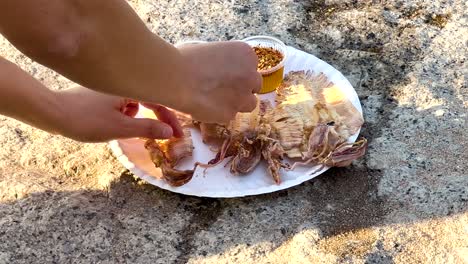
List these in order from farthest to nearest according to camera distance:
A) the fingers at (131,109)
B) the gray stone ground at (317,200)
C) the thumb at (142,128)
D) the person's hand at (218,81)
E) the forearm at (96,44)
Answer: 1. the fingers at (131,109)
2. the thumb at (142,128)
3. the gray stone ground at (317,200)
4. the person's hand at (218,81)
5. the forearm at (96,44)

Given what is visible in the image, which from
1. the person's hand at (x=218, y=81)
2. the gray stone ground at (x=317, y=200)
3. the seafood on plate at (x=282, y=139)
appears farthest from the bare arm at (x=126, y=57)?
the gray stone ground at (x=317, y=200)

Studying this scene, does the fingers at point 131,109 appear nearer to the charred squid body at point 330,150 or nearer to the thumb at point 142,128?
the thumb at point 142,128

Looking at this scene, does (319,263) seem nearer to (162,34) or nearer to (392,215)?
(392,215)

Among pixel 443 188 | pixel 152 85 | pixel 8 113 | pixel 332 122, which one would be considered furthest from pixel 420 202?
pixel 8 113

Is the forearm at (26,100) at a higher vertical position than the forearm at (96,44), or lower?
lower

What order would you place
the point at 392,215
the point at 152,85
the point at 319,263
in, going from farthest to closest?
the point at 392,215
the point at 319,263
the point at 152,85

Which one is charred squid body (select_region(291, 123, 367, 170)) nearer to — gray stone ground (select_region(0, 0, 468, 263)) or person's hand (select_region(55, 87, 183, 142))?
gray stone ground (select_region(0, 0, 468, 263))
